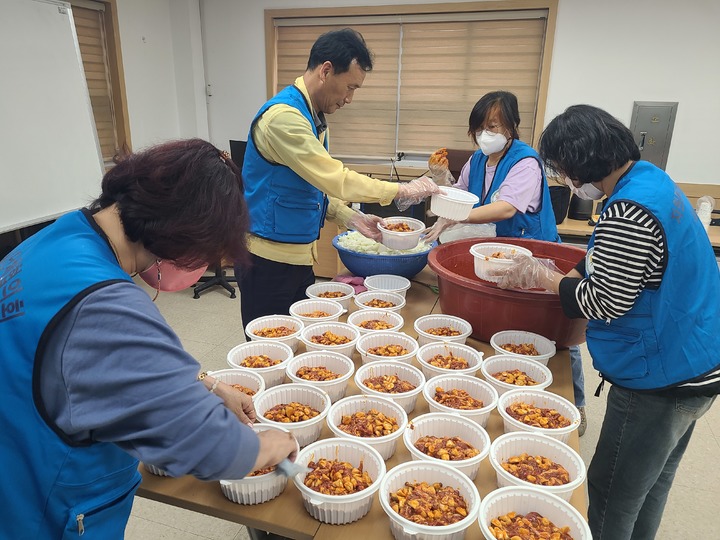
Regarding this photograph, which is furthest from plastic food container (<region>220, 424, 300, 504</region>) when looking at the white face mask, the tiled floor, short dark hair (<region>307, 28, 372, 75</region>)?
the white face mask

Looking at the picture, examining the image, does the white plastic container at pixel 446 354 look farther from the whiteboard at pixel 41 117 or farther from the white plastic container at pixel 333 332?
the whiteboard at pixel 41 117

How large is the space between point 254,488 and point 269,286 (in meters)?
1.06

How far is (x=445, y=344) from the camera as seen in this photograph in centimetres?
152

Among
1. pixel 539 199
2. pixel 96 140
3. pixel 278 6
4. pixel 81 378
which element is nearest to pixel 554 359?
pixel 539 199

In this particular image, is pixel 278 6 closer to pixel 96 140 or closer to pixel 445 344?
pixel 96 140

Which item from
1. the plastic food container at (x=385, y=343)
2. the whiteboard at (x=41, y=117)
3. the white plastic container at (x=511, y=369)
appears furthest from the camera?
the whiteboard at (x=41, y=117)

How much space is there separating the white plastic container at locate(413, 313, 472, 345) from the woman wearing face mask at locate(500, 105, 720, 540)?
1.21 feet

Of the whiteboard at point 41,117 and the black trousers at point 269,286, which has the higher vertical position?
the whiteboard at point 41,117

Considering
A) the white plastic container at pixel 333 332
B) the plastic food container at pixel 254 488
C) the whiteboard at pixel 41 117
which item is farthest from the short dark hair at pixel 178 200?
the whiteboard at pixel 41 117

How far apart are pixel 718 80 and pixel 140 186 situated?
4369mm

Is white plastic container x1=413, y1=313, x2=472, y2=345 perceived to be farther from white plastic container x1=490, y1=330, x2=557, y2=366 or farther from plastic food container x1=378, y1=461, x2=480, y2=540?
plastic food container x1=378, y1=461, x2=480, y2=540

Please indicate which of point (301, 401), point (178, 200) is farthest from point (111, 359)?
point (301, 401)

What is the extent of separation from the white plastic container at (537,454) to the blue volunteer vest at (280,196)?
112 cm

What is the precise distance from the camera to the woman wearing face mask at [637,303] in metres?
1.14
